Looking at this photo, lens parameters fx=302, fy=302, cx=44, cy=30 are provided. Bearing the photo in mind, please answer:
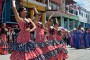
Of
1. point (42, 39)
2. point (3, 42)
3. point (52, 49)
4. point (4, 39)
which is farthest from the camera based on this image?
point (3, 42)

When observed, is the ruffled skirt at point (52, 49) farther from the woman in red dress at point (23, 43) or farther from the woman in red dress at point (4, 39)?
the woman in red dress at point (4, 39)

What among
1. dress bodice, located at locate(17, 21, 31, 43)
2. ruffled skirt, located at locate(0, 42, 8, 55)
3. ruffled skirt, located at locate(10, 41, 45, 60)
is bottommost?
ruffled skirt, located at locate(0, 42, 8, 55)

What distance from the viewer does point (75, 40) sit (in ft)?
77.6

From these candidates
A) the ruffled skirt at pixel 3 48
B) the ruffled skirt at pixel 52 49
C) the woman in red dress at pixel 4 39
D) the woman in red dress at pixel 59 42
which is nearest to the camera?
the ruffled skirt at pixel 52 49

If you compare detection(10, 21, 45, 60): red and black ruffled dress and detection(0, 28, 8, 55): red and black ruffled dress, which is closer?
detection(10, 21, 45, 60): red and black ruffled dress

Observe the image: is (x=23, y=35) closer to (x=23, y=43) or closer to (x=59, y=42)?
(x=23, y=43)

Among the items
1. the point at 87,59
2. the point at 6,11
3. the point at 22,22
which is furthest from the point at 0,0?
the point at 22,22

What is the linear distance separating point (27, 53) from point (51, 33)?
406 cm

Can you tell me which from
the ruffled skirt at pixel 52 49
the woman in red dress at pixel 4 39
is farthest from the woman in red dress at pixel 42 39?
the woman in red dress at pixel 4 39

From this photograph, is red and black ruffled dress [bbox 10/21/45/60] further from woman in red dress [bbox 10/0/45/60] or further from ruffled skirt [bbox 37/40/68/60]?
ruffled skirt [bbox 37/40/68/60]

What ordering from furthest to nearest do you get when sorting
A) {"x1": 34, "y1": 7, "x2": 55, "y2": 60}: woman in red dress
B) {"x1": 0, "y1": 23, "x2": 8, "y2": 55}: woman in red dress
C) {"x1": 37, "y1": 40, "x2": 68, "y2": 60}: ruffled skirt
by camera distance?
{"x1": 0, "y1": 23, "x2": 8, "y2": 55}: woman in red dress → {"x1": 37, "y1": 40, "x2": 68, "y2": 60}: ruffled skirt → {"x1": 34, "y1": 7, "x2": 55, "y2": 60}: woman in red dress

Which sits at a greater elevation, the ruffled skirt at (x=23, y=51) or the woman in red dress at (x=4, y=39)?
the ruffled skirt at (x=23, y=51)

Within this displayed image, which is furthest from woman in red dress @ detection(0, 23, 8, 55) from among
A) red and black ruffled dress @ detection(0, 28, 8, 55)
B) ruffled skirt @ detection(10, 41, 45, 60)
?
ruffled skirt @ detection(10, 41, 45, 60)

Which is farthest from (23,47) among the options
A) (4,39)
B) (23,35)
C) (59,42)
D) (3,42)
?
(3,42)
